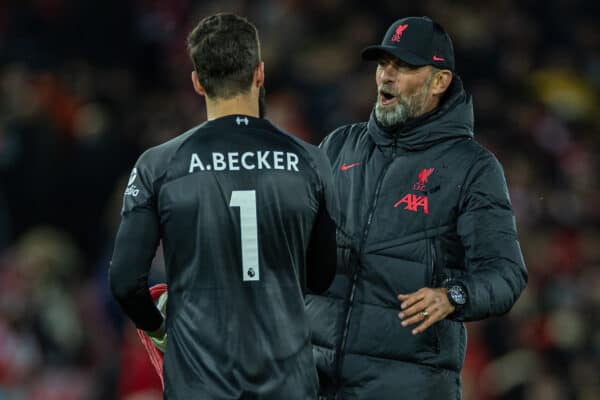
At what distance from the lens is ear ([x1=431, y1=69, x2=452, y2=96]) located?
171 inches

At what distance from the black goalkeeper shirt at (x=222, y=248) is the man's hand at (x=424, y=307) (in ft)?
1.27

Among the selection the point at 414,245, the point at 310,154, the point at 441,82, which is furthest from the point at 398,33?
the point at 310,154

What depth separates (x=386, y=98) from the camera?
14.3 ft

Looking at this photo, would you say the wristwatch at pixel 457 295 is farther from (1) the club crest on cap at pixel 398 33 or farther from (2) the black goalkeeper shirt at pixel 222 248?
(1) the club crest on cap at pixel 398 33

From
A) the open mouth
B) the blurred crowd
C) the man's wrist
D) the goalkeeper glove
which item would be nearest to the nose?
the open mouth

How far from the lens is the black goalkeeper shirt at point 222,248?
3541 mm

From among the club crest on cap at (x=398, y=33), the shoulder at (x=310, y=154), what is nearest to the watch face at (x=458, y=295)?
the shoulder at (x=310, y=154)

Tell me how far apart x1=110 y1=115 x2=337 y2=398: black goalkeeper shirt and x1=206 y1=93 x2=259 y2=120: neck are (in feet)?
0.07

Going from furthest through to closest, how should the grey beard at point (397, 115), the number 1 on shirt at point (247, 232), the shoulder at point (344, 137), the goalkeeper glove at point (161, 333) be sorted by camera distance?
the shoulder at point (344, 137) < the grey beard at point (397, 115) < the goalkeeper glove at point (161, 333) < the number 1 on shirt at point (247, 232)

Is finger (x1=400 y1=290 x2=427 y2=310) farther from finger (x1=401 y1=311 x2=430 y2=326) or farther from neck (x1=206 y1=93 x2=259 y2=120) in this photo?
neck (x1=206 y1=93 x2=259 y2=120)

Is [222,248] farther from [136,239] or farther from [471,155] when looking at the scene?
[471,155]

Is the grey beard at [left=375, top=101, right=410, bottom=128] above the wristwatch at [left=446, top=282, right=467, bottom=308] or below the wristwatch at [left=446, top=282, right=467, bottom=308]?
above

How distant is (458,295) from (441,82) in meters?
0.86

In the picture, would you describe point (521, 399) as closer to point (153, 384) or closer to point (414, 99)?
point (153, 384)
